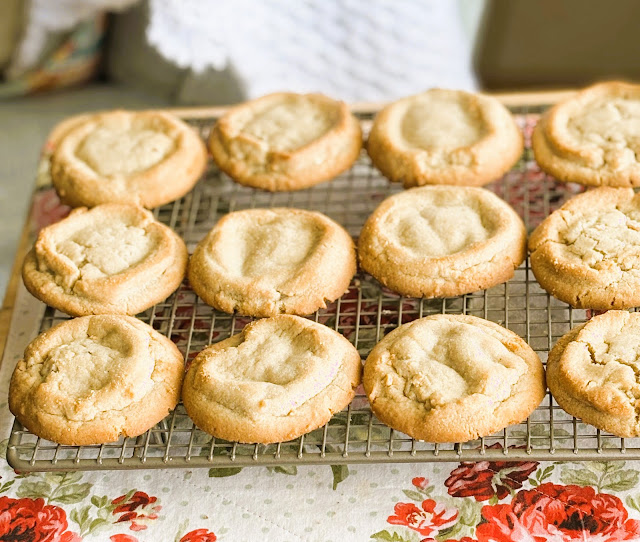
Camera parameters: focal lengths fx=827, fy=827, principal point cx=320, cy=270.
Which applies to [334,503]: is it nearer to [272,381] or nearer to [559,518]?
[272,381]

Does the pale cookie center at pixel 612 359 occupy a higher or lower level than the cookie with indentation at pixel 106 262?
higher

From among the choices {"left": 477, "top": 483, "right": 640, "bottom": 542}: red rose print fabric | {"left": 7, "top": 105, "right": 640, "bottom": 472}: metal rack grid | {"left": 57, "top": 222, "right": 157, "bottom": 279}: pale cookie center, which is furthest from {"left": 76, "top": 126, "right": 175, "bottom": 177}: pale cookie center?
{"left": 477, "top": 483, "right": 640, "bottom": 542}: red rose print fabric

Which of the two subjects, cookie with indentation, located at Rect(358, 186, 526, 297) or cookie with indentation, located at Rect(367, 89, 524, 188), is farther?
cookie with indentation, located at Rect(367, 89, 524, 188)

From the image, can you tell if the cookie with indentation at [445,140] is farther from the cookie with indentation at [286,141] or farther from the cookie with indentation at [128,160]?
the cookie with indentation at [128,160]

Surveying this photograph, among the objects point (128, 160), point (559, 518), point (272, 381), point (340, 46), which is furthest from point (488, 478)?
point (340, 46)

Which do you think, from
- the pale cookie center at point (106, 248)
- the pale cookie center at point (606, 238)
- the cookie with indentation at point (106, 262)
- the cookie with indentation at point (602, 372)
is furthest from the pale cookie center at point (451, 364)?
the pale cookie center at point (106, 248)

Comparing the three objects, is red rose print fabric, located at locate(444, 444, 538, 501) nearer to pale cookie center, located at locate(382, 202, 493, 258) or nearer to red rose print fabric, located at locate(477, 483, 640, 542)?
red rose print fabric, located at locate(477, 483, 640, 542)
